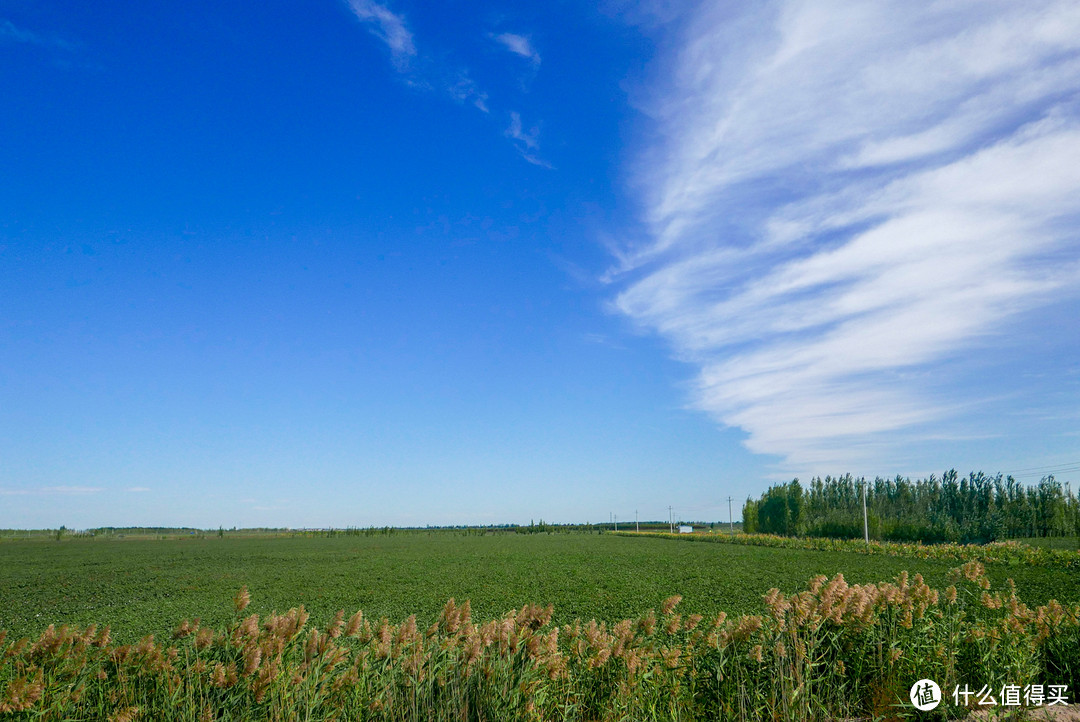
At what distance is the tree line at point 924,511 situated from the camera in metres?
52.2

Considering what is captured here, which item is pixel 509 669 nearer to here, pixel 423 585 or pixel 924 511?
pixel 423 585

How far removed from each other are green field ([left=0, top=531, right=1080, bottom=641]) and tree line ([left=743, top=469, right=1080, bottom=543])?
23814mm

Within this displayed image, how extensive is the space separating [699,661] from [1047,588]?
21.3 metres

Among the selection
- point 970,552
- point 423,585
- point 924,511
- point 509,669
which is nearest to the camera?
point 509,669

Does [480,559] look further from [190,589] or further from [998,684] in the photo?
[998,684]

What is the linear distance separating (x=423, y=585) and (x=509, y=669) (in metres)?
21.0

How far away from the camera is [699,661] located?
177 inches

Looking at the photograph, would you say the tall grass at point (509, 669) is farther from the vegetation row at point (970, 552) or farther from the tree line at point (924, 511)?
the tree line at point (924, 511)

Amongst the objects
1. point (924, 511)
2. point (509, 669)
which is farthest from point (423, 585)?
point (924, 511)

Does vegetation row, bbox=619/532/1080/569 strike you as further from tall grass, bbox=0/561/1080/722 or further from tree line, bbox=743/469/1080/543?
tall grass, bbox=0/561/1080/722

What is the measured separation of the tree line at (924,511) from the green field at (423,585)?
2381 centimetres

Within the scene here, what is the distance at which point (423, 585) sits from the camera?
23.4m

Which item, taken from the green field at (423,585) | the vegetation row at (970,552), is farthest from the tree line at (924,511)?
the green field at (423,585)

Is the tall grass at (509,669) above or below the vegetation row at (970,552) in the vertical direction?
above
